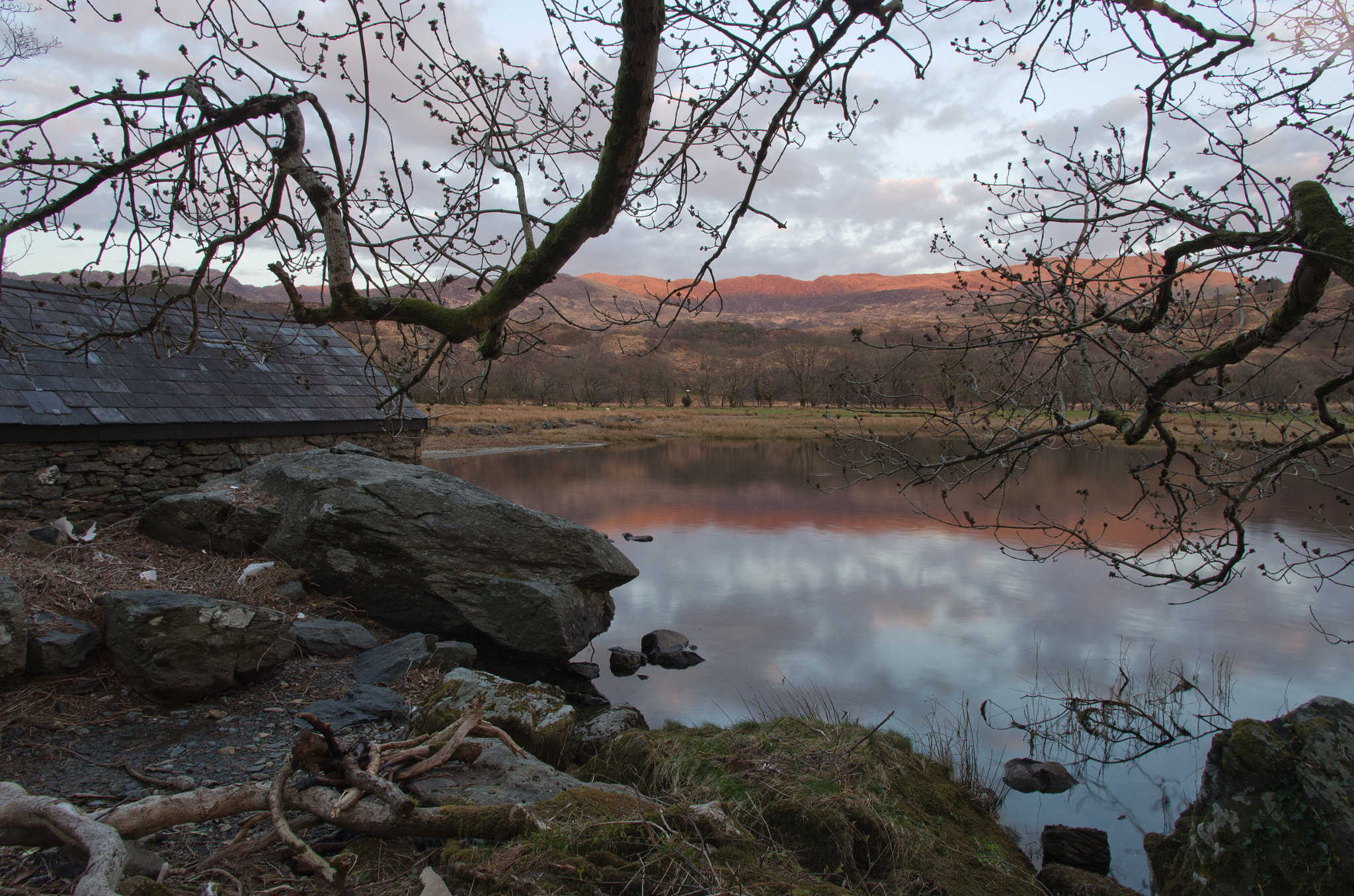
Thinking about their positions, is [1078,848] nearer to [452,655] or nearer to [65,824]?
[452,655]

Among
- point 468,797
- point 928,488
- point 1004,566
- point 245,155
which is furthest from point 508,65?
point 928,488

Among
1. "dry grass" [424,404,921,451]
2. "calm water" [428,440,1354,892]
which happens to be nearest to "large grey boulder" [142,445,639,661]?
"calm water" [428,440,1354,892]

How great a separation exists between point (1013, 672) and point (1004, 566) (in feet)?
19.6

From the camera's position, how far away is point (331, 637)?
19.9 feet

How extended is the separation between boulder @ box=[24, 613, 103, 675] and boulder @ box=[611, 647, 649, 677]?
16.5 feet

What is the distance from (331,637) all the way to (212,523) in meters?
2.50

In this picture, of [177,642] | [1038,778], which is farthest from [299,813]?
[1038,778]

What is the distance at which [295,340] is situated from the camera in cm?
1185

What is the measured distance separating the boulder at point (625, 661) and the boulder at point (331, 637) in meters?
3.00

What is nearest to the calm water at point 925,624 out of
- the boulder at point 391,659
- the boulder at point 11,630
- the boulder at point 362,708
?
the boulder at point 391,659

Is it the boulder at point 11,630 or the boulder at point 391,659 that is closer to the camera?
the boulder at point 11,630

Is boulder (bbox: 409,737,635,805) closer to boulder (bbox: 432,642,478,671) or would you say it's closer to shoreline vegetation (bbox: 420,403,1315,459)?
boulder (bbox: 432,642,478,671)

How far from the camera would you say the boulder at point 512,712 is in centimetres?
434

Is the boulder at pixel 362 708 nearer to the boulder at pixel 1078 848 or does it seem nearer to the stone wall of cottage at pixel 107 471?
the boulder at pixel 1078 848
